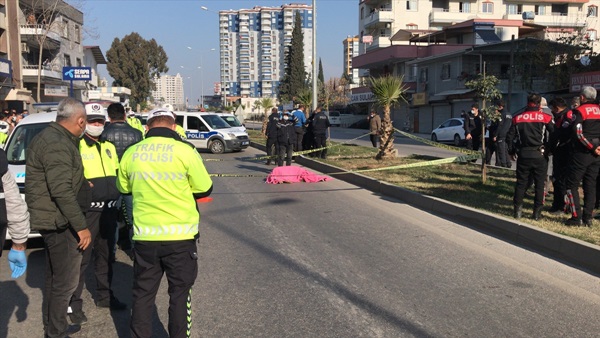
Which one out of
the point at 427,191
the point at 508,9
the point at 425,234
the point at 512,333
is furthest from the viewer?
the point at 508,9

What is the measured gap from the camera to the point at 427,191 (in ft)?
35.0

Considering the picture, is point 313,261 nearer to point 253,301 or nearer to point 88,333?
point 253,301

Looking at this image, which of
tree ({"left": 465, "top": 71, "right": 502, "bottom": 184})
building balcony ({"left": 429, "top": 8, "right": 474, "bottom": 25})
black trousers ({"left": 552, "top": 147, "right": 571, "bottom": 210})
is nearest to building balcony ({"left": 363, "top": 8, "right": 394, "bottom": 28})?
building balcony ({"left": 429, "top": 8, "right": 474, "bottom": 25})

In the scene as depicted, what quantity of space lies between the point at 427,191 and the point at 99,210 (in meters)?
7.33

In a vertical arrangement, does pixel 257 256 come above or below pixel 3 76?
below

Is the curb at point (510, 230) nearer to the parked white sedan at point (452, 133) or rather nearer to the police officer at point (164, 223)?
the police officer at point (164, 223)

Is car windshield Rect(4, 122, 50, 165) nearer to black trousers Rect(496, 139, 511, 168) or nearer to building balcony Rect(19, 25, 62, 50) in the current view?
black trousers Rect(496, 139, 511, 168)

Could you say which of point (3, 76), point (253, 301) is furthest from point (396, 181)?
point (3, 76)

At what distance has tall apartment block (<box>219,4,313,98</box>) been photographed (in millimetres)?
173625

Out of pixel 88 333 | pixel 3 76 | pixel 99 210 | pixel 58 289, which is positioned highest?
pixel 3 76

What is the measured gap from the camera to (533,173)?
7.90 meters

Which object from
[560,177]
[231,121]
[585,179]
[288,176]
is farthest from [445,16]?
[585,179]

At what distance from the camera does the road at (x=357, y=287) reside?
454cm

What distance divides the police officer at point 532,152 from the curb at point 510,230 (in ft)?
1.36
